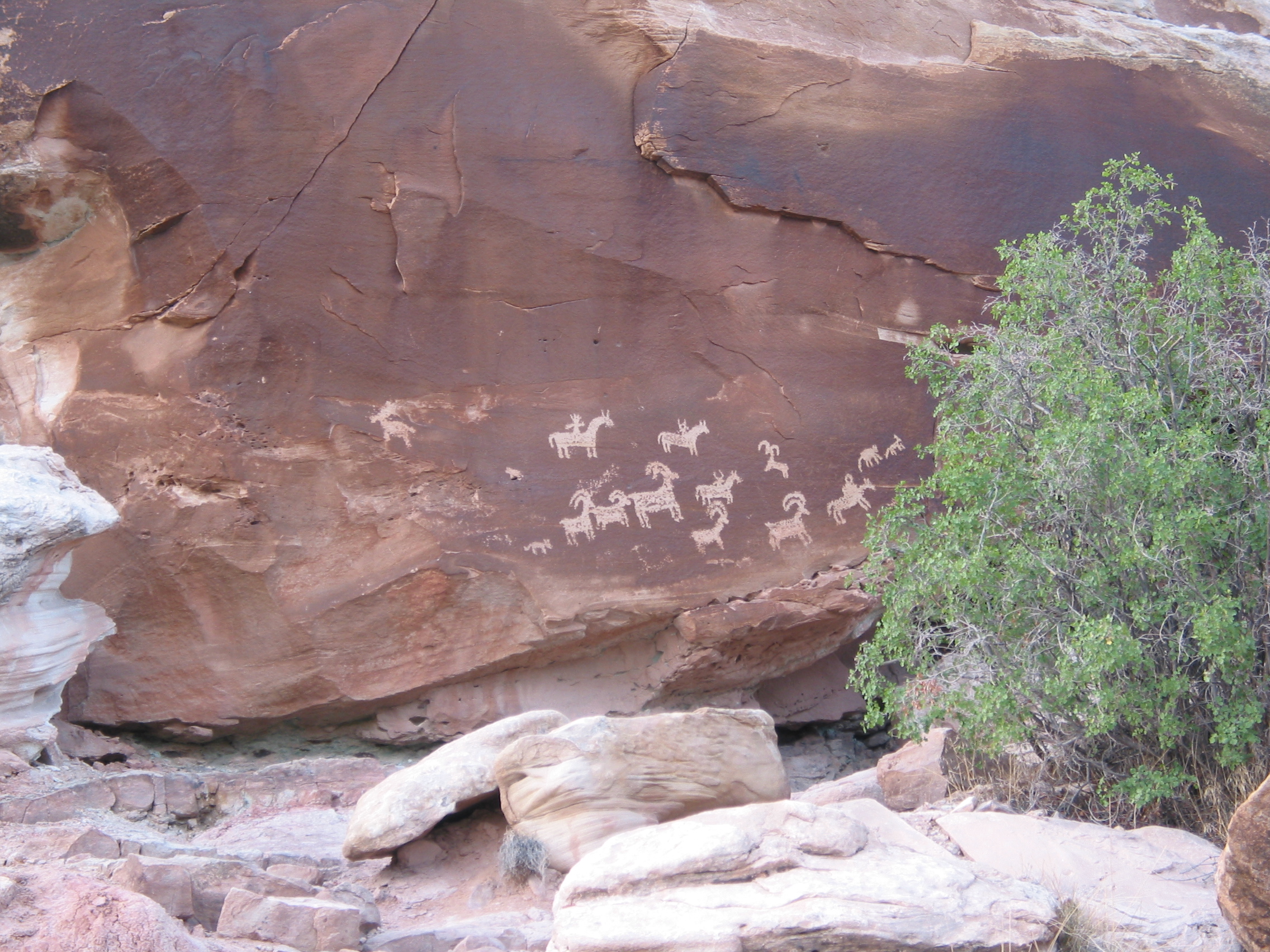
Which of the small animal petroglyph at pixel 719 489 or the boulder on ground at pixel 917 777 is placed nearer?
the boulder on ground at pixel 917 777

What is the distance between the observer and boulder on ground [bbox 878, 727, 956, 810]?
5.00 meters

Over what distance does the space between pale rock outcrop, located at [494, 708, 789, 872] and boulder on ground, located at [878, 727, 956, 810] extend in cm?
106

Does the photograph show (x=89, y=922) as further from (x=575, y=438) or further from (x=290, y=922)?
(x=575, y=438)

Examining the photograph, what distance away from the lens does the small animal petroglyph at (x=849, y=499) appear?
6.46 m

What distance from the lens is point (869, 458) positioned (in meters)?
6.53

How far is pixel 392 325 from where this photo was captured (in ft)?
20.3

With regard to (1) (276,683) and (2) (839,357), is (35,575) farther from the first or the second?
(2) (839,357)

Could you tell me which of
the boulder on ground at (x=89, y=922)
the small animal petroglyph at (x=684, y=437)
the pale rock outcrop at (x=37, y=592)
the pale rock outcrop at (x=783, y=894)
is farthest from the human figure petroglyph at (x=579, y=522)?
the boulder on ground at (x=89, y=922)

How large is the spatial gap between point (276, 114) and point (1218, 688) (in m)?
5.76

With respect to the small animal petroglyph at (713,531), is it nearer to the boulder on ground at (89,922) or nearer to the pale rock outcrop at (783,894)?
the pale rock outcrop at (783,894)

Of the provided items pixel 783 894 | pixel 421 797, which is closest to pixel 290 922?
pixel 421 797

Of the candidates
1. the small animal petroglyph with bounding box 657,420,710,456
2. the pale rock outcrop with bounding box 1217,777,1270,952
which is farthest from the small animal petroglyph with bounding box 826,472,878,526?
the pale rock outcrop with bounding box 1217,777,1270,952

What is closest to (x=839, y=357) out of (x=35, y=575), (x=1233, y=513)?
(x=1233, y=513)

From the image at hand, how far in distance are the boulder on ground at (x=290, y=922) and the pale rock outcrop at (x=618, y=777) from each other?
0.89 m
